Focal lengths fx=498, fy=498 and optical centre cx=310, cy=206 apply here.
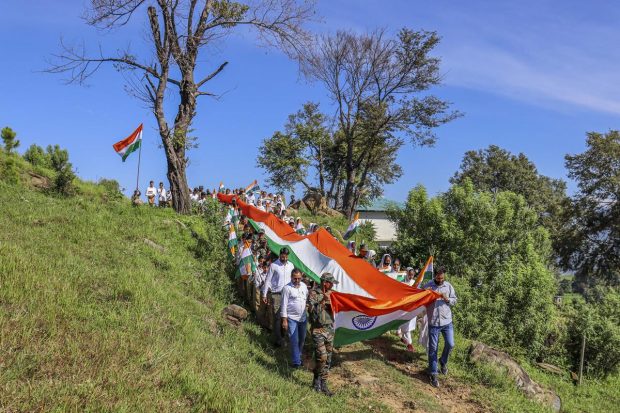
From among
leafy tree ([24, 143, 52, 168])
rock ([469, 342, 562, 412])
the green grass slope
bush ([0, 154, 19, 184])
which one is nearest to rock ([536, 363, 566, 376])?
rock ([469, 342, 562, 412])

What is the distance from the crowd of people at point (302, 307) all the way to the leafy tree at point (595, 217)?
23559 mm

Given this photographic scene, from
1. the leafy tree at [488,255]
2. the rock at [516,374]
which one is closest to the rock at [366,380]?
the rock at [516,374]

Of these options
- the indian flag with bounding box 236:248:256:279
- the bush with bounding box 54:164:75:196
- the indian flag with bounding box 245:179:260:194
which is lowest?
the indian flag with bounding box 236:248:256:279

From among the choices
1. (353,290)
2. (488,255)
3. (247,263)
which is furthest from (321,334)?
(488,255)

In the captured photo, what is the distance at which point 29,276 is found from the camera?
26.4ft

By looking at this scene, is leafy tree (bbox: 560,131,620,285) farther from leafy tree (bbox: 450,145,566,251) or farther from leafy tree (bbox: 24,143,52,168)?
leafy tree (bbox: 24,143,52,168)

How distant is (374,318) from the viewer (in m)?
9.75

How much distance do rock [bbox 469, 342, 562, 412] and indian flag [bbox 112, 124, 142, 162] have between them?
14.1m

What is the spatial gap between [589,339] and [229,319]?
38.6 ft

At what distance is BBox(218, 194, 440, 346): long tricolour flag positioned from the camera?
9.52 m

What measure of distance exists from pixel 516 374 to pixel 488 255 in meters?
9.53

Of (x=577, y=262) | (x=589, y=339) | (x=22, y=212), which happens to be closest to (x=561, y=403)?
(x=589, y=339)

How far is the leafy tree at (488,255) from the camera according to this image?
52.2ft

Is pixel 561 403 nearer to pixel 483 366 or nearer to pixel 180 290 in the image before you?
pixel 483 366
